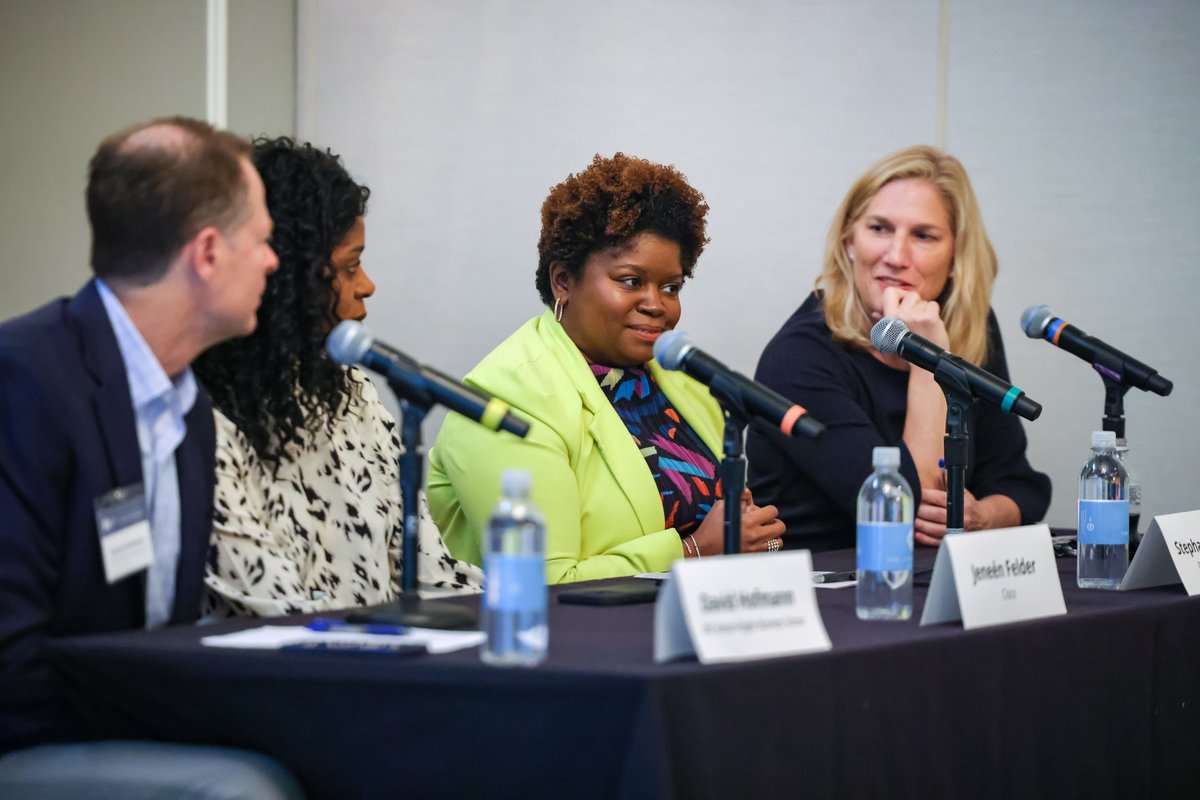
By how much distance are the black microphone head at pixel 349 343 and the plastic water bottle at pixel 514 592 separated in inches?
13.0

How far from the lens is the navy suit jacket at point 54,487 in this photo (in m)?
1.61

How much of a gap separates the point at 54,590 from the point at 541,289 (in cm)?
164

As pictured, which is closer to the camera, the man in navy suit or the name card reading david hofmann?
the name card reading david hofmann

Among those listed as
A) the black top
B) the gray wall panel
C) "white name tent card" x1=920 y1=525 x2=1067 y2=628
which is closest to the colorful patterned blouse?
the black top

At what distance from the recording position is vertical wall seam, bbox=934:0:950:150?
4.05 m

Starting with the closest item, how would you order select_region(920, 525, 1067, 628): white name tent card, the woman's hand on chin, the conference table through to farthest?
1. the conference table
2. select_region(920, 525, 1067, 628): white name tent card
3. the woman's hand on chin

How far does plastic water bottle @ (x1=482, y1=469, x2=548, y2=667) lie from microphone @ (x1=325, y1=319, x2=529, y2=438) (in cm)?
22

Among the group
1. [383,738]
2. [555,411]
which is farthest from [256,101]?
[383,738]

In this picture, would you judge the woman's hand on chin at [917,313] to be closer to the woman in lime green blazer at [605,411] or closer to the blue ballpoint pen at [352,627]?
the woman in lime green blazer at [605,411]

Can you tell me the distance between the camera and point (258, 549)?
2.06 metres

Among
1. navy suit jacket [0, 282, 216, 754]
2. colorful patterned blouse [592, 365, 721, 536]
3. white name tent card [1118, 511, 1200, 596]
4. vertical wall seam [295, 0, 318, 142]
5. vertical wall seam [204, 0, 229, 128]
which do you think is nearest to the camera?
navy suit jacket [0, 282, 216, 754]

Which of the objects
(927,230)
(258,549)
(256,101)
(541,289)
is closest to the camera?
(258,549)

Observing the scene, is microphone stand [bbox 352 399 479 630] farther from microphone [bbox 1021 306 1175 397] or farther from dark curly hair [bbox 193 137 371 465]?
microphone [bbox 1021 306 1175 397]

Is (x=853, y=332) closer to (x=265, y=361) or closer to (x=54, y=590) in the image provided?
(x=265, y=361)
